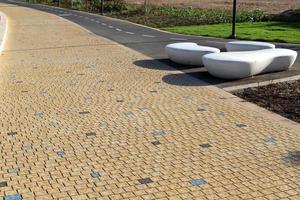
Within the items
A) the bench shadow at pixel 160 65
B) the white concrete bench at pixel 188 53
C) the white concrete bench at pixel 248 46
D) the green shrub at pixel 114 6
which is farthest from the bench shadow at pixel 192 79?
the green shrub at pixel 114 6

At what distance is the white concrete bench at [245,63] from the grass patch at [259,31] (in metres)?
7.53

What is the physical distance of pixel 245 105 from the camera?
9992mm

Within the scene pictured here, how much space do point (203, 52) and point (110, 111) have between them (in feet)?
18.6

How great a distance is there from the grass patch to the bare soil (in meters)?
9.36

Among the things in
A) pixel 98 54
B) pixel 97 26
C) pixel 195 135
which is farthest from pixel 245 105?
pixel 97 26

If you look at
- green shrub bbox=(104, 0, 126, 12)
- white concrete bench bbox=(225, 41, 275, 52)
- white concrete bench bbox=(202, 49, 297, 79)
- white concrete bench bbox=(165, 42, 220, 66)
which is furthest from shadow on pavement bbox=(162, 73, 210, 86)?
green shrub bbox=(104, 0, 126, 12)

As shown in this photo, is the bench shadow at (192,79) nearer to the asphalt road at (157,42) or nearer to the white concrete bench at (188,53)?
the asphalt road at (157,42)

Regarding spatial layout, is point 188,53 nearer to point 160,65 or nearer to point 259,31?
point 160,65

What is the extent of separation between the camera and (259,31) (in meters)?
24.0

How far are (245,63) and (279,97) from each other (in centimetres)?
175

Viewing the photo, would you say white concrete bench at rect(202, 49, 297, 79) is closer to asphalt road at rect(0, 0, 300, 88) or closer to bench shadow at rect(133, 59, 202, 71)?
asphalt road at rect(0, 0, 300, 88)

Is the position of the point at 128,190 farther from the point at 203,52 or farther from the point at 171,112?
the point at 203,52

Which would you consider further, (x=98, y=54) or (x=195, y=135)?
(x=98, y=54)

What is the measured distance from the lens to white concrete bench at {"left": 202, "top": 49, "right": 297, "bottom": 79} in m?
12.0
